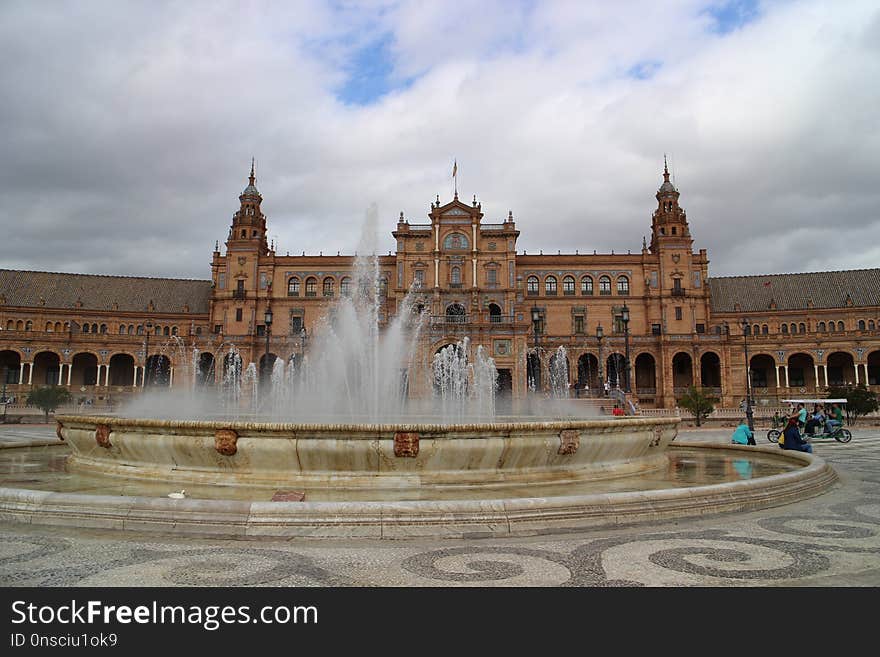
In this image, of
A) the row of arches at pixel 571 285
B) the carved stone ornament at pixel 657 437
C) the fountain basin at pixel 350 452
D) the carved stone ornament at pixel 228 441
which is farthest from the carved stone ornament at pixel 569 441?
the row of arches at pixel 571 285

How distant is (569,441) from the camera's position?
9844 mm

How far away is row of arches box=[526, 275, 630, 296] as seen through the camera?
227 ft

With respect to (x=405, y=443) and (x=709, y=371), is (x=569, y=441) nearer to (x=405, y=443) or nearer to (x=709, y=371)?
(x=405, y=443)

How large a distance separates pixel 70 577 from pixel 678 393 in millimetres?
63592

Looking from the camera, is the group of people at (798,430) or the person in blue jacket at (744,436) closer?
the group of people at (798,430)

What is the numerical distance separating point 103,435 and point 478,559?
7.19 metres

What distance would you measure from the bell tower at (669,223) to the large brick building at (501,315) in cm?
16

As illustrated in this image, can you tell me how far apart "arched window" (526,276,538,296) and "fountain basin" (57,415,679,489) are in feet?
199

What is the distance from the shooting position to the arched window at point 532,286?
230 ft

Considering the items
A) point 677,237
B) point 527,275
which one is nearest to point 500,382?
point 527,275

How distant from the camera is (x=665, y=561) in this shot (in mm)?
6062

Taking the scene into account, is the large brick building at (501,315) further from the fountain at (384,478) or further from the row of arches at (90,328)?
the fountain at (384,478)
